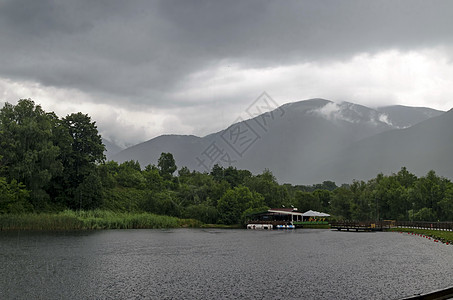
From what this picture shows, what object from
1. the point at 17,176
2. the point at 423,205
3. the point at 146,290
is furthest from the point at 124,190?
the point at 146,290

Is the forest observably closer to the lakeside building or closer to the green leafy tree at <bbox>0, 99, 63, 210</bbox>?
the green leafy tree at <bbox>0, 99, 63, 210</bbox>

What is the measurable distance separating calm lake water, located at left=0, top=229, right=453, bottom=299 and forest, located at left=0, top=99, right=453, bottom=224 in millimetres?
35780

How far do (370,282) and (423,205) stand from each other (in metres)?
91.2

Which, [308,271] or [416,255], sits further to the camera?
[416,255]

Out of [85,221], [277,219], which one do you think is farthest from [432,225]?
[85,221]

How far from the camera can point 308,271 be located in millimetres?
30766

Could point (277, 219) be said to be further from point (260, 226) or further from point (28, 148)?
point (28, 148)

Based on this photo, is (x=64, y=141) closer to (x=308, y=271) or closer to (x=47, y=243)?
(x=47, y=243)

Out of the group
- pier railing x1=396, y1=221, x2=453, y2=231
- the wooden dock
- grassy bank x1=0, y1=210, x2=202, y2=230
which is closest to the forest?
grassy bank x1=0, y1=210, x2=202, y2=230

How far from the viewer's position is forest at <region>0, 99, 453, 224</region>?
7500cm

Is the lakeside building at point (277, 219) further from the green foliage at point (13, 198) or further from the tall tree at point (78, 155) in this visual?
the green foliage at point (13, 198)

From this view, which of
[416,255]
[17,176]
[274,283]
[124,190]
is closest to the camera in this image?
[274,283]

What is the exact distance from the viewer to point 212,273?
29891 millimetres

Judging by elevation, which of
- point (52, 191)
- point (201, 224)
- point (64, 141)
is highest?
→ point (64, 141)
